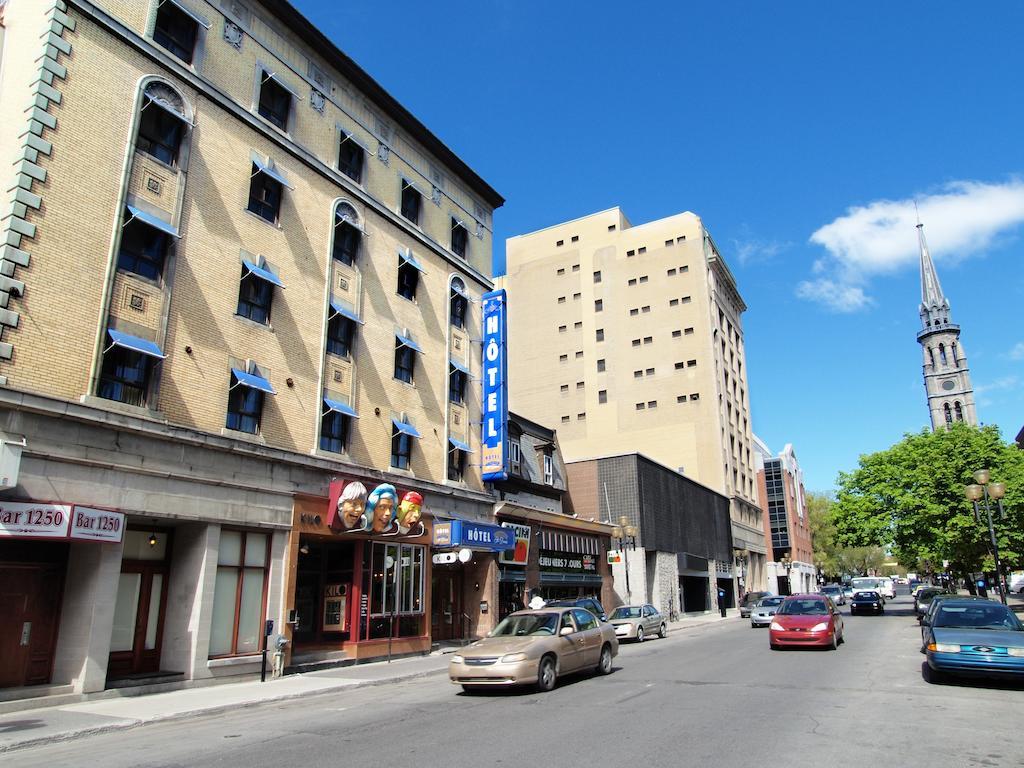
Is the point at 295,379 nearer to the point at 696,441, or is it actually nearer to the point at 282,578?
the point at 282,578

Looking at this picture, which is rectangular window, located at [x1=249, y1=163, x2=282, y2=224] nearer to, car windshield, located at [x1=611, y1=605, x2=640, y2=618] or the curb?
the curb

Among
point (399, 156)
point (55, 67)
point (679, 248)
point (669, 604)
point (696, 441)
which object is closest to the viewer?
point (55, 67)

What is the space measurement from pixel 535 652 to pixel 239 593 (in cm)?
810

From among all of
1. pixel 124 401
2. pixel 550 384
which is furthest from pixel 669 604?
pixel 124 401

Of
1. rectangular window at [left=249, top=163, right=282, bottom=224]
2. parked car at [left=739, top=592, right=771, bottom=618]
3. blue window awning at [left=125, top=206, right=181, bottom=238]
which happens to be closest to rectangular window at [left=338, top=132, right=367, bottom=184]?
rectangular window at [left=249, top=163, right=282, bottom=224]

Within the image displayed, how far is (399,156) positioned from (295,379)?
10.2 metres

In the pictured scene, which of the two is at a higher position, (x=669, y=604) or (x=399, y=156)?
(x=399, y=156)

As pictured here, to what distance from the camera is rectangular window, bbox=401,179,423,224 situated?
83.3ft

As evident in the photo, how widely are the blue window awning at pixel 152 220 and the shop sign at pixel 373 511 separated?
24.8 ft

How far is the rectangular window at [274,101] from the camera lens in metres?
20.0

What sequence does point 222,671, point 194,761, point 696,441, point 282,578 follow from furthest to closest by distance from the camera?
point 696,441 → point 282,578 → point 222,671 → point 194,761

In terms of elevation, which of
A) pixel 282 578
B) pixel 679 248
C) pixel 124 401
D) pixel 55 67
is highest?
pixel 679 248

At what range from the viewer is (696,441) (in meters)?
59.2

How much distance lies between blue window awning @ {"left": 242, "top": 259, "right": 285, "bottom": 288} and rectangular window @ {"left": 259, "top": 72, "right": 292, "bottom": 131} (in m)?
4.68
